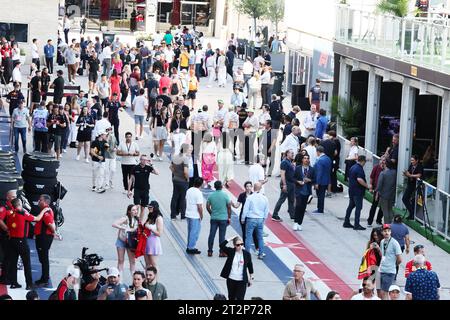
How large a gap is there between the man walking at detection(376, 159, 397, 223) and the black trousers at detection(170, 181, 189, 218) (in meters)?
3.77

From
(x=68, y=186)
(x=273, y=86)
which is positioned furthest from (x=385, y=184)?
(x=273, y=86)

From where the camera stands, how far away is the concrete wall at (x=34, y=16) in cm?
5247

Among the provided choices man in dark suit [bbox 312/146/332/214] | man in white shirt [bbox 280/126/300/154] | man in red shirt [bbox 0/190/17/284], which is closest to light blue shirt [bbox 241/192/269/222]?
man in red shirt [bbox 0/190/17/284]

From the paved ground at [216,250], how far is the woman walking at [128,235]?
38 centimetres

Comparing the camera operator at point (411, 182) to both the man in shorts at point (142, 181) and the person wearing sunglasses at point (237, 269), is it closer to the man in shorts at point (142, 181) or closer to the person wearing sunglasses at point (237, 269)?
the man in shorts at point (142, 181)

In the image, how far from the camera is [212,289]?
2055cm

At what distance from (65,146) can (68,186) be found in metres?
3.79

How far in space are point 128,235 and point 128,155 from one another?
7.04m

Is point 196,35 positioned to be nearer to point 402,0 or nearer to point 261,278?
point 402,0

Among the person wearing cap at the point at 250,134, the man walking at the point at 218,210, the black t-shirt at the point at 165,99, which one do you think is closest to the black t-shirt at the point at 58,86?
the black t-shirt at the point at 165,99

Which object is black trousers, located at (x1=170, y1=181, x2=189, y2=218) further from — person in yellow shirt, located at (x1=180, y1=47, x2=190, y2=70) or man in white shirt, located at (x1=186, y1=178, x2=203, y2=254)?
person in yellow shirt, located at (x1=180, y1=47, x2=190, y2=70)

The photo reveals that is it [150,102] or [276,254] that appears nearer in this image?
[276,254]

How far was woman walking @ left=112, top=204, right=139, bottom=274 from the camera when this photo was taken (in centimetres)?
2041
